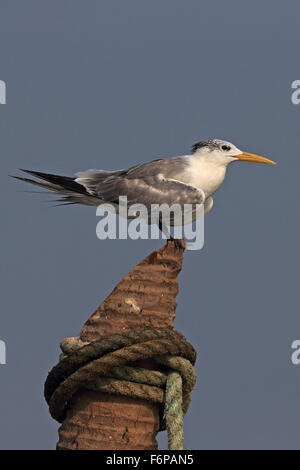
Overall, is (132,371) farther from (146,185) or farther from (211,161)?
(211,161)

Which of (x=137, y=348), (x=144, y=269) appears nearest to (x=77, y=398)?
(x=137, y=348)

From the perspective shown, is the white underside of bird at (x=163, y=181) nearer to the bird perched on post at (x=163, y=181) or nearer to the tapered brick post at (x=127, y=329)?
the bird perched on post at (x=163, y=181)

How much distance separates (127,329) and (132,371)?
0.36 metres

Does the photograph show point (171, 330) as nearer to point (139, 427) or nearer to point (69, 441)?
point (139, 427)

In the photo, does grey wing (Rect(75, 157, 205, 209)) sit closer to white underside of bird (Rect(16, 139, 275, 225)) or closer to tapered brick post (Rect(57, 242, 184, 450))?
white underside of bird (Rect(16, 139, 275, 225))

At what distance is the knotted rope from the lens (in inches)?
226

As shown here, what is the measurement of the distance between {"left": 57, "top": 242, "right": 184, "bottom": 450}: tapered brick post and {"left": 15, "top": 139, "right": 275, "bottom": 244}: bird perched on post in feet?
8.30

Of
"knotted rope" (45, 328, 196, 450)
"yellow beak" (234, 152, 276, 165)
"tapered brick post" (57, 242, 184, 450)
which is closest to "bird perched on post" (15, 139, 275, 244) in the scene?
"yellow beak" (234, 152, 276, 165)

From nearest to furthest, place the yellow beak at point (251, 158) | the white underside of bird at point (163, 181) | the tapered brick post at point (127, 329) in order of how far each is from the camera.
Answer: the tapered brick post at point (127, 329) → the white underside of bird at point (163, 181) → the yellow beak at point (251, 158)

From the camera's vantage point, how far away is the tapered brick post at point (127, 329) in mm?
5656

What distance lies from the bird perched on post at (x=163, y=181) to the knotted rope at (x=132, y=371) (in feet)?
9.43

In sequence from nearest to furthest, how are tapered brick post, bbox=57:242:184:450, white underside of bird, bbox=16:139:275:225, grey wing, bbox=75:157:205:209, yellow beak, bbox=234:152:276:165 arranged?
tapered brick post, bbox=57:242:184:450 < grey wing, bbox=75:157:205:209 < white underside of bird, bbox=16:139:275:225 < yellow beak, bbox=234:152:276:165

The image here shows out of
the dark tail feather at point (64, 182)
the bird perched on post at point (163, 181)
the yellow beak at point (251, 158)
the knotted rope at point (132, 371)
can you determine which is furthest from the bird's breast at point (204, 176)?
the knotted rope at point (132, 371)
